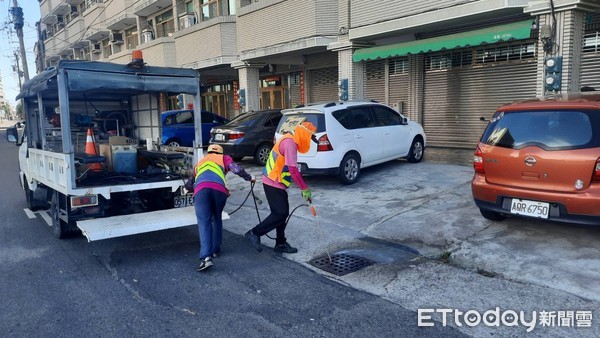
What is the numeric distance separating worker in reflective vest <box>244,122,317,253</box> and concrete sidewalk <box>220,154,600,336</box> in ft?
1.67

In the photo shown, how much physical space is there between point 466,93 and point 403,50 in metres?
2.47

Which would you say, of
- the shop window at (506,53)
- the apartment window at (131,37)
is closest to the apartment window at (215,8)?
the apartment window at (131,37)

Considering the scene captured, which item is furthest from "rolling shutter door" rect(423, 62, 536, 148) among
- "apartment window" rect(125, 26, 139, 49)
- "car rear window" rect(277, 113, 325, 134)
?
"apartment window" rect(125, 26, 139, 49)

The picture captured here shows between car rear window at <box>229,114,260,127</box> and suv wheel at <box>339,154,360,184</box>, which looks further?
car rear window at <box>229,114,260,127</box>

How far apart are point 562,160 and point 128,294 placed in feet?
15.5

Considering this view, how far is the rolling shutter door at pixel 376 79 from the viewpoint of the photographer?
1478cm

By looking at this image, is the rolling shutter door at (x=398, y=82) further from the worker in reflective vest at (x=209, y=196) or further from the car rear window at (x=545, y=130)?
the worker in reflective vest at (x=209, y=196)

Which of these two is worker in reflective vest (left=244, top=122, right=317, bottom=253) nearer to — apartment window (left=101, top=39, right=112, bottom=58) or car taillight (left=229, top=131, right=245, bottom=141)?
car taillight (left=229, top=131, right=245, bottom=141)

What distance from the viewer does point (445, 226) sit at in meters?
6.43

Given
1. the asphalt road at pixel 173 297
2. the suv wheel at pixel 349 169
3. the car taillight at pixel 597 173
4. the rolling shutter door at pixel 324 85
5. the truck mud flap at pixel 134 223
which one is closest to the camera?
the asphalt road at pixel 173 297

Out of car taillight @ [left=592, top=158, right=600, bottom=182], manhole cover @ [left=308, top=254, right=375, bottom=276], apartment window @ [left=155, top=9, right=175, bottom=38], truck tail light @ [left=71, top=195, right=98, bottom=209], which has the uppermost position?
apartment window @ [left=155, top=9, right=175, bottom=38]

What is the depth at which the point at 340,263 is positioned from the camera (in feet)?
17.7

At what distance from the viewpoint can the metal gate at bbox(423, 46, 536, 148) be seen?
11492 mm

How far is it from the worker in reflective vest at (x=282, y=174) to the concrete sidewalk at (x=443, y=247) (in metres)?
0.51
